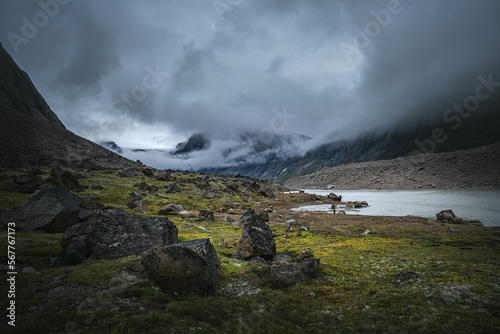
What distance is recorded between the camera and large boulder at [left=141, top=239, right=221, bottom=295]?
481 inches

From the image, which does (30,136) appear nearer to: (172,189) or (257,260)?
(172,189)

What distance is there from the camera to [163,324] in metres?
8.51

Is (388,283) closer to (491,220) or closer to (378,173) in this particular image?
(491,220)

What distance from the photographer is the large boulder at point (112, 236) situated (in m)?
15.3

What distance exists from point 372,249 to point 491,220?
1620 inches

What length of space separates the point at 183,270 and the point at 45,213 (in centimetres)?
2005

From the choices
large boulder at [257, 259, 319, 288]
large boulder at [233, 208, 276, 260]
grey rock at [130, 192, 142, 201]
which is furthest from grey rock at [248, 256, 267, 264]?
grey rock at [130, 192, 142, 201]

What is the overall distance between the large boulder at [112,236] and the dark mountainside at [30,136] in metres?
73.5

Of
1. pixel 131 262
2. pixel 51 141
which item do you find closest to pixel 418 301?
pixel 131 262

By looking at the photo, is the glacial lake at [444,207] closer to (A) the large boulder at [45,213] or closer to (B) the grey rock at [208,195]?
(B) the grey rock at [208,195]

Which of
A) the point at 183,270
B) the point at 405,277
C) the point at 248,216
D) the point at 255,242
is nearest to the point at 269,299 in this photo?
the point at 183,270

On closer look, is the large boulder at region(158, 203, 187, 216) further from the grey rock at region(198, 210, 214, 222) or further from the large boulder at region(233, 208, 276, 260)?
the large boulder at region(233, 208, 276, 260)

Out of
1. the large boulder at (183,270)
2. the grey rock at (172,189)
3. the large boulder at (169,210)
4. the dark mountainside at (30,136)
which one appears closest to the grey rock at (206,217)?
the large boulder at (169,210)

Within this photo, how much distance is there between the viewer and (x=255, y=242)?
2048 centimetres
